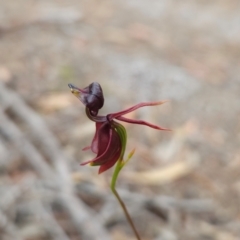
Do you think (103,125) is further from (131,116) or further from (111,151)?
(131,116)

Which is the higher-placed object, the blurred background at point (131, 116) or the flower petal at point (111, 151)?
the blurred background at point (131, 116)

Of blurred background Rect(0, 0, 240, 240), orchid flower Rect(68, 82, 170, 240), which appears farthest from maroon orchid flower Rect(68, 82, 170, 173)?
blurred background Rect(0, 0, 240, 240)

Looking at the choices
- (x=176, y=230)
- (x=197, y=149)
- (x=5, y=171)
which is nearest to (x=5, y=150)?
(x=5, y=171)

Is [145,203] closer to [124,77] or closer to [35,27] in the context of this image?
[124,77]

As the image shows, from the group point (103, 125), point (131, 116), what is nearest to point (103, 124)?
point (103, 125)

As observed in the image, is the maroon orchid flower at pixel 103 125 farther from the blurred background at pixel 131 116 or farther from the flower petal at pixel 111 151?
the blurred background at pixel 131 116

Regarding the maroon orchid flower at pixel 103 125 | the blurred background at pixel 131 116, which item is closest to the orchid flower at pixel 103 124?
the maroon orchid flower at pixel 103 125
